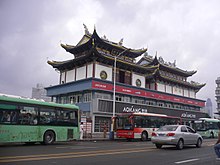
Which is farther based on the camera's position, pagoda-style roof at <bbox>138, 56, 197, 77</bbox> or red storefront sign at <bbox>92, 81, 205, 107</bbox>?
pagoda-style roof at <bbox>138, 56, 197, 77</bbox>

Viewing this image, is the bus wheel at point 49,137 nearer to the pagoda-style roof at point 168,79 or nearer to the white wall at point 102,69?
the white wall at point 102,69

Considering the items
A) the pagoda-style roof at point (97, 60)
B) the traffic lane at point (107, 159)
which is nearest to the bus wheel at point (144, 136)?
the traffic lane at point (107, 159)

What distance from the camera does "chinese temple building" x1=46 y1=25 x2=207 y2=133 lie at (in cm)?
3696

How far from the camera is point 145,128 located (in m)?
25.9

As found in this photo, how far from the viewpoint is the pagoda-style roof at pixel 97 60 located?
37.7m

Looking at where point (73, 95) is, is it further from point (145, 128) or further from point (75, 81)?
point (145, 128)

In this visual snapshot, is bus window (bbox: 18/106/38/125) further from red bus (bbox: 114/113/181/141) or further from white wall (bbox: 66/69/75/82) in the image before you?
white wall (bbox: 66/69/75/82)

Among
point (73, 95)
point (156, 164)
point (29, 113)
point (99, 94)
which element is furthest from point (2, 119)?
point (73, 95)

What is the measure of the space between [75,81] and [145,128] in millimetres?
16680

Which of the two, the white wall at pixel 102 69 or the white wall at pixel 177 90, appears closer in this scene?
the white wall at pixel 102 69

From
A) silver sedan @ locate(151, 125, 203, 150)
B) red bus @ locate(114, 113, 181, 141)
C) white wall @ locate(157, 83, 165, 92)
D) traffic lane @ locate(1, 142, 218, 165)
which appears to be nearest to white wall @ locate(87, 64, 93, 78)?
red bus @ locate(114, 113, 181, 141)

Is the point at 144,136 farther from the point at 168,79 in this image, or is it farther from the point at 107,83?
the point at 168,79

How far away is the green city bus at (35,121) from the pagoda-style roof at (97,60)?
746 inches

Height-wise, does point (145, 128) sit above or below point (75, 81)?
below
